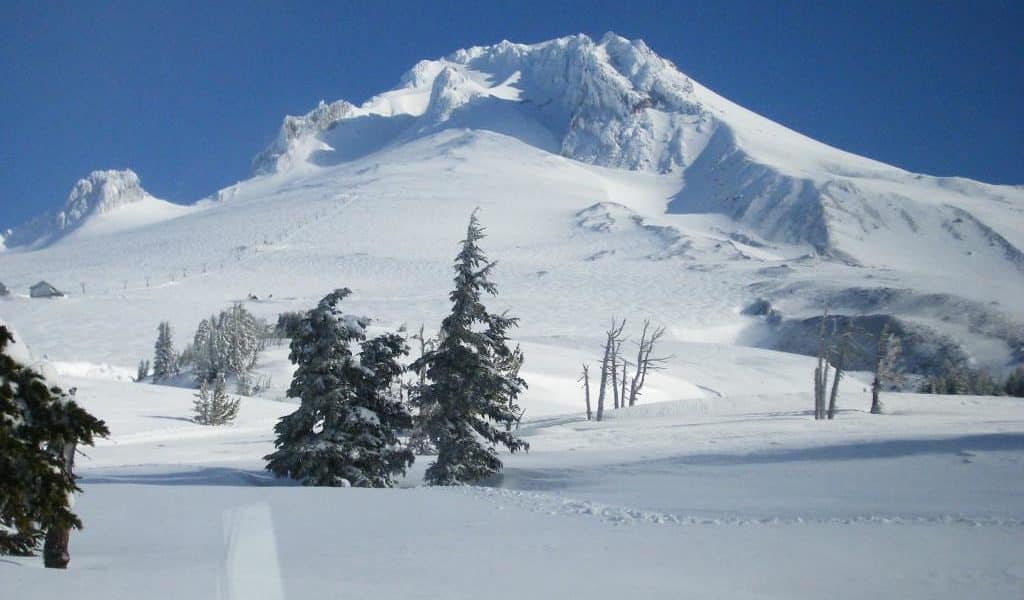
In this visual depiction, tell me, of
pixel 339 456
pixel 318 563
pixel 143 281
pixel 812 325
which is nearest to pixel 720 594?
pixel 318 563

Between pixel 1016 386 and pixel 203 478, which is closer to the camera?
pixel 203 478

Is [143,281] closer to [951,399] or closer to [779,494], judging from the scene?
[951,399]

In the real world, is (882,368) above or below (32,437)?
above

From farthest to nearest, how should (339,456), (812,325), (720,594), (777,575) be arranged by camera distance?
1. (812,325)
2. (339,456)
3. (777,575)
4. (720,594)

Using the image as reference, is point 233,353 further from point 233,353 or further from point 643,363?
point 643,363

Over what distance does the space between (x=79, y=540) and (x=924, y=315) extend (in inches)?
6141

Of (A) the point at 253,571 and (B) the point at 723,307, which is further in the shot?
(B) the point at 723,307

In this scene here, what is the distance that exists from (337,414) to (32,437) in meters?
15.4

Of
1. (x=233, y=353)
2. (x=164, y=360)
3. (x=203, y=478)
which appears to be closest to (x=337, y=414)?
(x=203, y=478)

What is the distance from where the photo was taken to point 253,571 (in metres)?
9.30

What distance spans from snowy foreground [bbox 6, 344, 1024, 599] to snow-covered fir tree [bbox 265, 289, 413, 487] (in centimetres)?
290

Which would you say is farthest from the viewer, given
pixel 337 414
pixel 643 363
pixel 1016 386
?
pixel 1016 386

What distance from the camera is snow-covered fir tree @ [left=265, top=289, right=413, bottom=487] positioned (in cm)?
2269

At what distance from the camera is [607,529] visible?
512 inches
